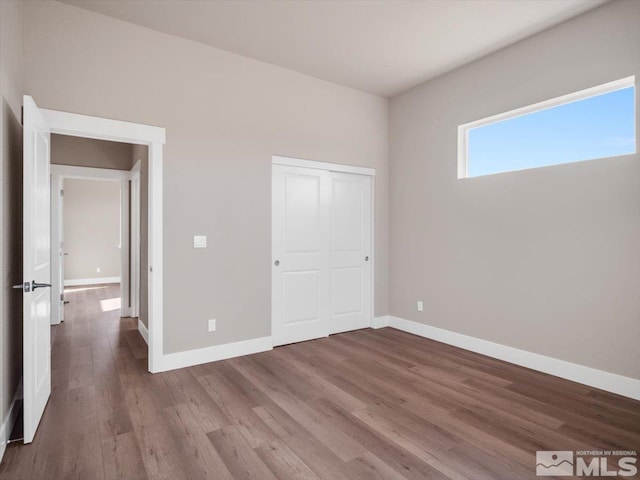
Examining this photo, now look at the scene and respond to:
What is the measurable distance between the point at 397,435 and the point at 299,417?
0.69 meters

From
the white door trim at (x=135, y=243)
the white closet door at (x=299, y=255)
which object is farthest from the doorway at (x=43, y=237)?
the white door trim at (x=135, y=243)

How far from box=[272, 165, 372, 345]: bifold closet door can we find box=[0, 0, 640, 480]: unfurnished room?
3cm

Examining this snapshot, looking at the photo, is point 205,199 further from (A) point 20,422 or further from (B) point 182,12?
(A) point 20,422

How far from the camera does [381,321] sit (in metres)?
5.01

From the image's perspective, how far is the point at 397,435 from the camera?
2303mm

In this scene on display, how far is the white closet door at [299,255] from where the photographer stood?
13.6ft

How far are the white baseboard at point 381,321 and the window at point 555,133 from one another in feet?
7.21

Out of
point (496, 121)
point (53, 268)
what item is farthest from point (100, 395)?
point (496, 121)

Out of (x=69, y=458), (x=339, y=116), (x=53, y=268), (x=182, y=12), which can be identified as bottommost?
(x=69, y=458)

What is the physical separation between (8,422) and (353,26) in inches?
158

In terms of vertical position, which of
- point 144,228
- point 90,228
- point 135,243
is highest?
point 90,228
